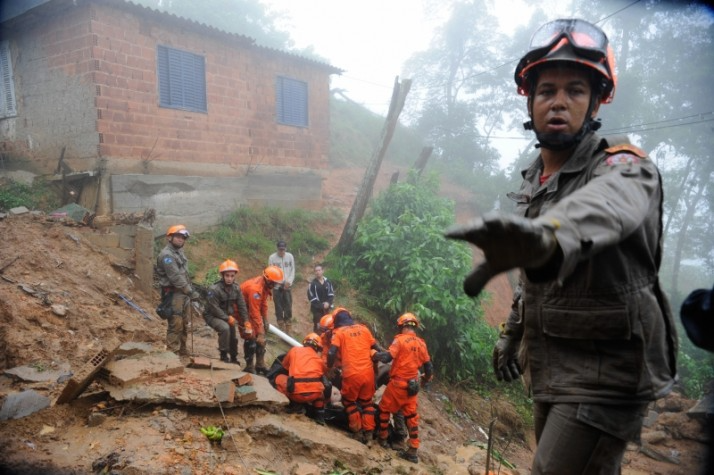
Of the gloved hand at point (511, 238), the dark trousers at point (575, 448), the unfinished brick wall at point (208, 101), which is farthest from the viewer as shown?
the unfinished brick wall at point (208, 101)

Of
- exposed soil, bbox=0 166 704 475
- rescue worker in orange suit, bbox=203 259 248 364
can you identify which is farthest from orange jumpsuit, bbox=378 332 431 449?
rescue worker in orange suit, bbox=203 259 248 364

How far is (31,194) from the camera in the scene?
9.96m

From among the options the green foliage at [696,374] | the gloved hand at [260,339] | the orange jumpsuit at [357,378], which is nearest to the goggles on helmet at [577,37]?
the orange jumpsuit at [357,378]

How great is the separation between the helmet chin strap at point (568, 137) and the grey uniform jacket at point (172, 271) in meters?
6.03

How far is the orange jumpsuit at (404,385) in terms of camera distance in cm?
579

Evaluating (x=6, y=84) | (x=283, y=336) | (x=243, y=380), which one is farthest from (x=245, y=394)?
(x=6, y=84)

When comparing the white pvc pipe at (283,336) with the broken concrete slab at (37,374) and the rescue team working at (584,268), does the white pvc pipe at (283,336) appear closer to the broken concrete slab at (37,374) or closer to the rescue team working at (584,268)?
the broken concrete slab at (37,374)

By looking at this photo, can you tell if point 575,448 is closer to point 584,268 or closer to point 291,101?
point 584,268

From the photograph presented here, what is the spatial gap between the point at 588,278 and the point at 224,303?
242 inches

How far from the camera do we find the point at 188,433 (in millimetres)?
4098

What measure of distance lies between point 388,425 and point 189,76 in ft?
30.5

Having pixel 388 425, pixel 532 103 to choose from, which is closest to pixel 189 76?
pixel 388 425

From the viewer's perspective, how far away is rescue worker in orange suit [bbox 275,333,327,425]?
214 inches

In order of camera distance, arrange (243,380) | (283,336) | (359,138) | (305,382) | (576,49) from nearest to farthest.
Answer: (576,49), (243,380), (305,382), (283,336), (359,138)
